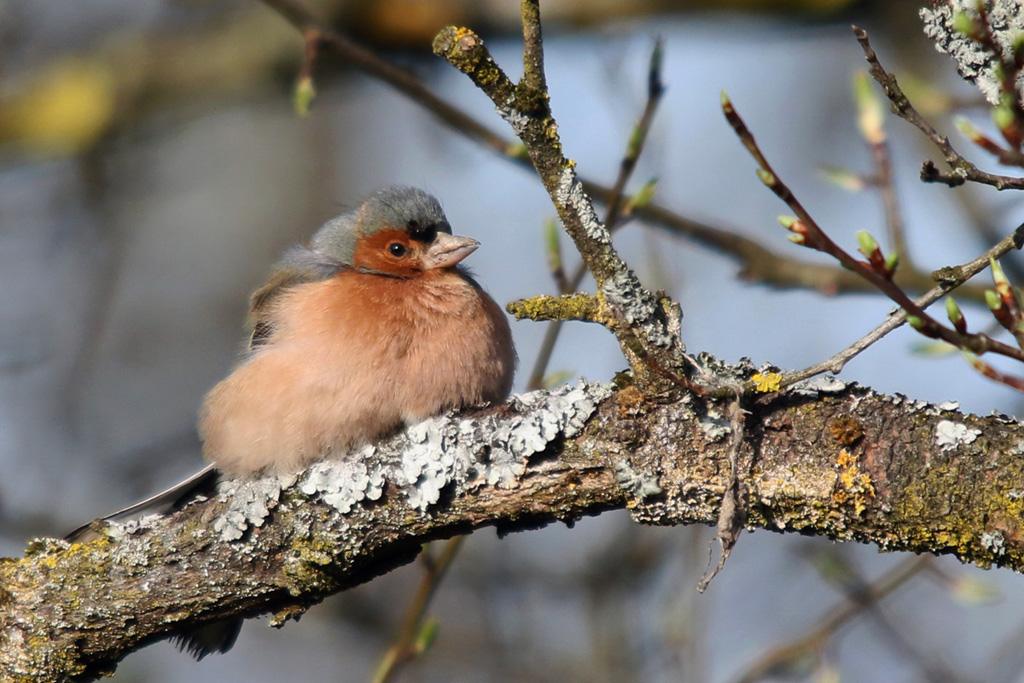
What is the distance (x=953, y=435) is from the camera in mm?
2818

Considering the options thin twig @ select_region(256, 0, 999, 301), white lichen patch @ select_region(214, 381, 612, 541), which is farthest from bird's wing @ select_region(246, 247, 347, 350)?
white lichen patch @ select_region(214, 381, 612, 541)

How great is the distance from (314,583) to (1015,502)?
2.27 meters

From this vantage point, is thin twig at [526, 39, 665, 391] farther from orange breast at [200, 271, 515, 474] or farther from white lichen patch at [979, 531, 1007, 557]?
white lichen patch at [979, 531, 1007, 557]

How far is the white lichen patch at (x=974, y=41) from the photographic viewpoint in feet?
9.00

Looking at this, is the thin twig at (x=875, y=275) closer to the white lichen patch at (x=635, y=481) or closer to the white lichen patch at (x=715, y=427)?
the white lichen patch at (x=715, y=427)

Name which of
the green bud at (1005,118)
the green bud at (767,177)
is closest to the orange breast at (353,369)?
the green bud at (767,177)

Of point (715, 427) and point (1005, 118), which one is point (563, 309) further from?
point (1005, 118)

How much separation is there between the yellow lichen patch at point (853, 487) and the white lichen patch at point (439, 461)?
0.77 m

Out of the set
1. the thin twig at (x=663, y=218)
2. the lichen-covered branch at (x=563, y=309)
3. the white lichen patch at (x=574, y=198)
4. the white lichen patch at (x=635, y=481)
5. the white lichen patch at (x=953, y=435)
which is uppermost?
the thin twig at (x=663, y=218)

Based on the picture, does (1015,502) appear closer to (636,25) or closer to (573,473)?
(573,473)

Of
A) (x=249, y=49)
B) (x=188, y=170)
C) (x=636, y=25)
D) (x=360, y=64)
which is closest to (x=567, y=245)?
(x=636, y=25)

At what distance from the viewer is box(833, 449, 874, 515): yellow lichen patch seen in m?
2.85

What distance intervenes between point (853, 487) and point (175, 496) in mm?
2961

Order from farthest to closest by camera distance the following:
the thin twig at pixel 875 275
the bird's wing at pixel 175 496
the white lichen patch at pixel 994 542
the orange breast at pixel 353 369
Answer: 1. the bird's wing at pixel 175 496
2. the orange breast at pixel 353 369
3. the white lichen patch at pixel 994 542
4. the thin twig at pixel 875 275
